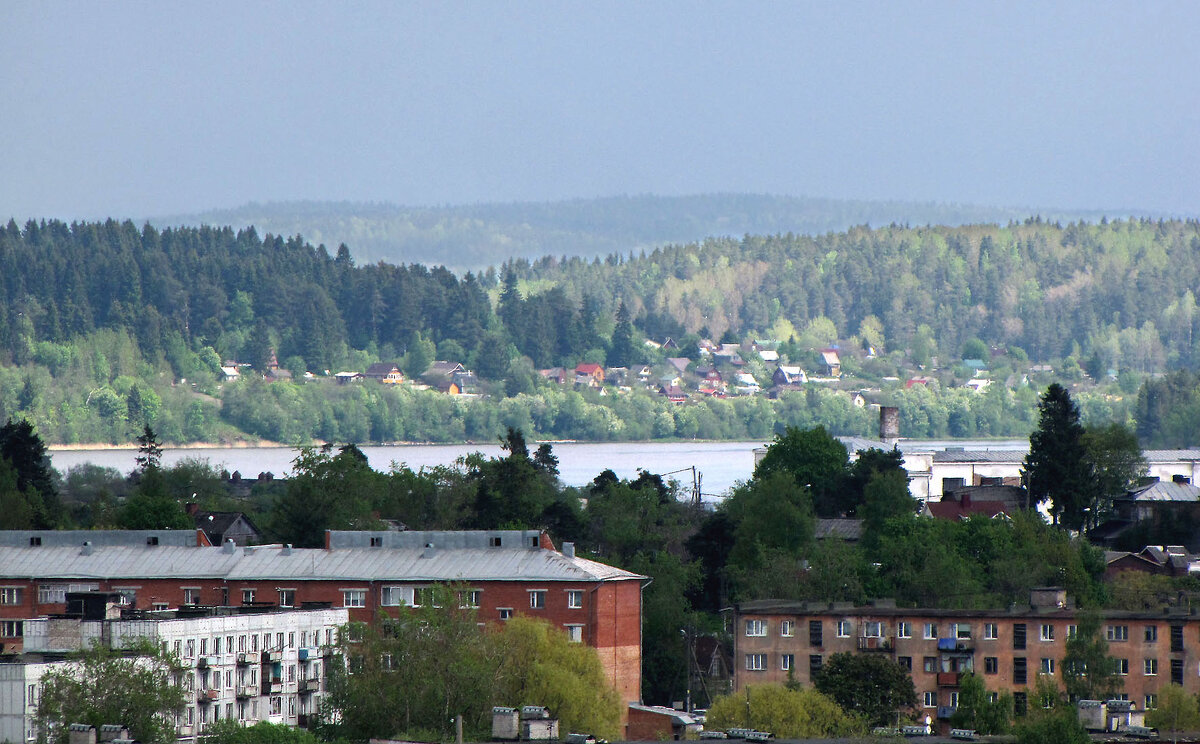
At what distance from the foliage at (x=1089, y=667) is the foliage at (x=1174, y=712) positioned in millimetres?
1685

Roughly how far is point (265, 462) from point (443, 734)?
377 feet

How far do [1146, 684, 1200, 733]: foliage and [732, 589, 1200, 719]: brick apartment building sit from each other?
116 inches

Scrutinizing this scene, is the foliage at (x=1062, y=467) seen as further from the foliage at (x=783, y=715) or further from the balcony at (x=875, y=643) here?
the foliage at (x=783, y=715)

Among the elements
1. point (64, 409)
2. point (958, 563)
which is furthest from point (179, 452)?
point (958, 563)

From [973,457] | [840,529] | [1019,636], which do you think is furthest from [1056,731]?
[973,457]

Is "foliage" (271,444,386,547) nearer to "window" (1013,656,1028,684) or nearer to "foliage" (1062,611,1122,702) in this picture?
"window" (1013,656,1028,684)

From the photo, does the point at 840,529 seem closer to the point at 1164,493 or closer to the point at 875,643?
the point at 1164,493

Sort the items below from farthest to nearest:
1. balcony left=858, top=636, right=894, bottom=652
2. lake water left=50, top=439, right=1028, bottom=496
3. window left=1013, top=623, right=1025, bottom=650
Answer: lake water left=50, top=439, right=1028, bottom=496
balcony left=858, top=636, right=894, bottom=652
window left=1013, top=623, right=1025, bottom=650

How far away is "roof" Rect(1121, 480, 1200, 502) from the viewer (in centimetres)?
6681

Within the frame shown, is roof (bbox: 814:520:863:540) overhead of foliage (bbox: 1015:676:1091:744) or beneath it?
overhead

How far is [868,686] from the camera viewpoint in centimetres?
3884

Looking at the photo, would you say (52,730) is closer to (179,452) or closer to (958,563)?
(958,563)

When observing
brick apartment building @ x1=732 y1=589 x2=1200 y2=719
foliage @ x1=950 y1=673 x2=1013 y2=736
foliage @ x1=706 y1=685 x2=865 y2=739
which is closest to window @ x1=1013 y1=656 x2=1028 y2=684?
brick apartment building @ x1=732 y1=589 x2=1200 y2=719

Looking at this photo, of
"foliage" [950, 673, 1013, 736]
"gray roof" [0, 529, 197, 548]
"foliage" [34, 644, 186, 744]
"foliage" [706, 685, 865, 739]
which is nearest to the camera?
"foliage" [34, 644, 186, 744]
